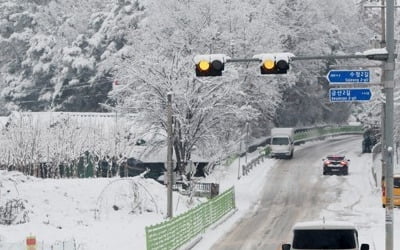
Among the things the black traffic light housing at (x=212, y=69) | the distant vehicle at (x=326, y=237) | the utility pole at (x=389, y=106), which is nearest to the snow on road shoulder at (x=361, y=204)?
the utility pole at (x=389, y=106)

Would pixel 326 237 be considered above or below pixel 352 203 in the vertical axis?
above

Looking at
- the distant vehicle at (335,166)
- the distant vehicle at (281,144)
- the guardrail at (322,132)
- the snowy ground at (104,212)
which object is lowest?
the snowy ground at (104,212)

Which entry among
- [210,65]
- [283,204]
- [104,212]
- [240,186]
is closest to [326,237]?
[210,65]

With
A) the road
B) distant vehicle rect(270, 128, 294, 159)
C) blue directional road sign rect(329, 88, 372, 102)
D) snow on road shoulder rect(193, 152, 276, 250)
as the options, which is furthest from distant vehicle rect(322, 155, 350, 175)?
blue directional road sign rect(329, 88, 372, 102)

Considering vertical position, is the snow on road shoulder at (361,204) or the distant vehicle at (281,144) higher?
the distant vehicle at (281,144)

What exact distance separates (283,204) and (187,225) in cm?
1578

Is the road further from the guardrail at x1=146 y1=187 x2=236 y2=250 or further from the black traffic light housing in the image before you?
the black traffic light housing

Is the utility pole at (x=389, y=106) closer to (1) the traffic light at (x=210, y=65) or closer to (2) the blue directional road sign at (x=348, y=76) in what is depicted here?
(2) the blue directional road sign at (x=348, y=76)

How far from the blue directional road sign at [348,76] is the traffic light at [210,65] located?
3.26 metres

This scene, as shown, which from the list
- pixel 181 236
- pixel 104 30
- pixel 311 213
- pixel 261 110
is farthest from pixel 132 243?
pixel 104 30

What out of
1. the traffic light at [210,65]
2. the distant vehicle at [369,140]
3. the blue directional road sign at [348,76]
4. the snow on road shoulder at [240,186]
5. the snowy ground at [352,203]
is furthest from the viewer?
the distant vehicle at [369,140]

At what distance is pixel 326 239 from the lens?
699 inches

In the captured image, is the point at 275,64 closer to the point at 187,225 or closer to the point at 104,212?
the point at 187,225

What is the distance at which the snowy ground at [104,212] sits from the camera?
29.0m
